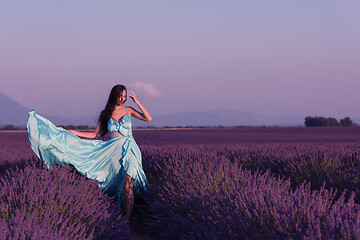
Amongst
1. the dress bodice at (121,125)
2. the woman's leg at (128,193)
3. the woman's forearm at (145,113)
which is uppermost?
the woman's forearm at (145,113)

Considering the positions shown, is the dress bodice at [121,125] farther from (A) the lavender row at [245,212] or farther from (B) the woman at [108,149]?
(A) the lavender row at [245,212]

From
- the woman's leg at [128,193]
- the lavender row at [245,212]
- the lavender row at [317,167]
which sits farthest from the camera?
the woman's leg at [128,193]

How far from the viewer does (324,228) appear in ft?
8.52

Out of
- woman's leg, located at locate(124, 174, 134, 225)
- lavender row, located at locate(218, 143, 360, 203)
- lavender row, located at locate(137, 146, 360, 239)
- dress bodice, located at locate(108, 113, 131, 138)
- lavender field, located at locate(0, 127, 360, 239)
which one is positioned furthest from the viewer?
dress bodice, located at locate(108, 113, 131, 138)

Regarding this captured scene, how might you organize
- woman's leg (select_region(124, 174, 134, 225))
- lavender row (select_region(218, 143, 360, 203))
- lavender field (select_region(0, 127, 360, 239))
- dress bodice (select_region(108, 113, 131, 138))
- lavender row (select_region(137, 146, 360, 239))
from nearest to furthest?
lavender row (select_region(137, 146, 360, 239))
lavender field (select_region(0, 127, 360, 239))
lavender row (select_region(218, 143, 360, 203))
woman's leg (select_region(124, 174, 134, 225))
dress bodice (select_region(108, 113, 131, 138))

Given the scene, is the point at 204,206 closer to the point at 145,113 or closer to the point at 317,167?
the point at 145,113

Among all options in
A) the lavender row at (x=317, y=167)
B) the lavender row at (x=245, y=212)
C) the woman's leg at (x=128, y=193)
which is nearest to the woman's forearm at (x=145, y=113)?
the woman's leg at (x=128, y=193)

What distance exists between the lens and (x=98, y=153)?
18.7 ft

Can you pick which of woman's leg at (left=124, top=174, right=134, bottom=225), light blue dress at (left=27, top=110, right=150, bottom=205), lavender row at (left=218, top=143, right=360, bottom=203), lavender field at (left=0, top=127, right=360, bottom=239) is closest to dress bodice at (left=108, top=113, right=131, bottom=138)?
light blue dress at (left=27, top=110, right=150, bottom=205)

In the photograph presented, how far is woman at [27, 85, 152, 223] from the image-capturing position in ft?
17.9

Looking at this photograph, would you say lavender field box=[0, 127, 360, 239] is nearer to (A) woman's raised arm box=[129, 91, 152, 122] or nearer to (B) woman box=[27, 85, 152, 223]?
(B) woman box=[27, 85, 152, 223]

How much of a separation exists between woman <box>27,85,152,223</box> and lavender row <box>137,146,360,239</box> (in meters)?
0.42

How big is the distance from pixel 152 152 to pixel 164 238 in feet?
10.1

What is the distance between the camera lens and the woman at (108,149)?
5.46m
